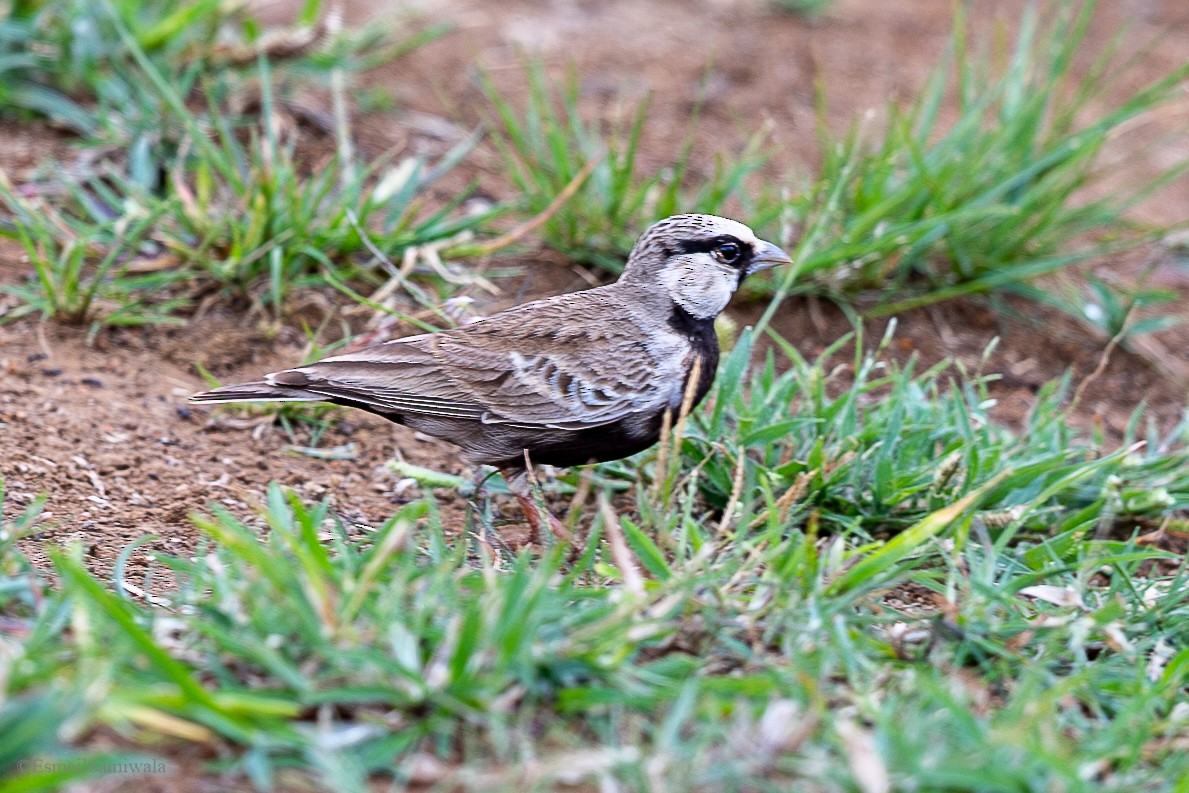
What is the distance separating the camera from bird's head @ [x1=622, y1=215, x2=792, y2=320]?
4438mm

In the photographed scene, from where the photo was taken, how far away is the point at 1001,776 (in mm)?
2617

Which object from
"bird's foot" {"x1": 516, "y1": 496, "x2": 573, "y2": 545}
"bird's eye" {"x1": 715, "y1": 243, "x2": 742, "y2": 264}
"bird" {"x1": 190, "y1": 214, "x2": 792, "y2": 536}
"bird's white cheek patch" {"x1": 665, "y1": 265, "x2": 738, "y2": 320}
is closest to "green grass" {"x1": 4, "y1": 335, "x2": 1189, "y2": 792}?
"bird's foot" {"x1": 516, "y1": 496, "x2": 573, "y2": 545}

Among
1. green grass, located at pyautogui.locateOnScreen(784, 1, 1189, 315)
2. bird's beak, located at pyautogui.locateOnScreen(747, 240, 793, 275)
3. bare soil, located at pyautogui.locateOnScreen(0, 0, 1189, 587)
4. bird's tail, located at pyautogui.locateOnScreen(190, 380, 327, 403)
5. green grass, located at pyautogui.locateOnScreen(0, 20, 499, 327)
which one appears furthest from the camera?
green grass, located at pyautogui.locateOnScreen(784, 1, 1189, 315)

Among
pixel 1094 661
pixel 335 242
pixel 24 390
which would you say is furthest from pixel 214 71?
pixel 1094 661

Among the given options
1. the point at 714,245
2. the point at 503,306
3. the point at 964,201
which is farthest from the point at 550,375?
the point at 964,201

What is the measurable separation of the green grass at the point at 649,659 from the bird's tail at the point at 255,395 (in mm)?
411

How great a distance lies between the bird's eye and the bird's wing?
41cm

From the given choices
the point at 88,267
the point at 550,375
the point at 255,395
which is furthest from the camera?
the point at 88,267

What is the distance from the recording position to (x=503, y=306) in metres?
5.41

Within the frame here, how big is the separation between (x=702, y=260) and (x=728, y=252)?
9cm

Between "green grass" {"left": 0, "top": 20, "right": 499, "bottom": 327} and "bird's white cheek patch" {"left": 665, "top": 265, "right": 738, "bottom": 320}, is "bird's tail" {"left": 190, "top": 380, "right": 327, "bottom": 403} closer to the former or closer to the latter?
"green grass" {"left": 0, "top": 20, "right": 499, "bottom": 327}

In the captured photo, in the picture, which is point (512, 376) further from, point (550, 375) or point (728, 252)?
point (728, 252)

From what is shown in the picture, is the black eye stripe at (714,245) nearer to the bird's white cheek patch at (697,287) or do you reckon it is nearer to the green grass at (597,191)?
the bird's white cheek patch at (697,287)

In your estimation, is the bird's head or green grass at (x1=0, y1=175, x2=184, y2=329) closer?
the bird's head
